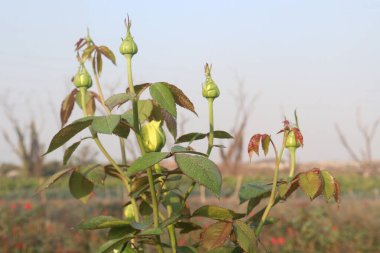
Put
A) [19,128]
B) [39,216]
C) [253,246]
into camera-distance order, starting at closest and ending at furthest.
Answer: [253,246] < [39,216] < [19,128]

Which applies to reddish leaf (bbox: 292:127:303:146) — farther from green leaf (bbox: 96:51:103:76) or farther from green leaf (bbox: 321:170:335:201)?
green leaf (bbox: 96:51:103:76)

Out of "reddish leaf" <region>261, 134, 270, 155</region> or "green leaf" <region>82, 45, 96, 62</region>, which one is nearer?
"reddish leaf" <region>261, 134, 270, 155</region>

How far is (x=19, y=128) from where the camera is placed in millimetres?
16859

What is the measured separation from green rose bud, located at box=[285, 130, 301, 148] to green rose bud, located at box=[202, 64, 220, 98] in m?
0.12

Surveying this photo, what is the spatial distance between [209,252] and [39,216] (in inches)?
237

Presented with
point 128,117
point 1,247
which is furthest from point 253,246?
point 1,247

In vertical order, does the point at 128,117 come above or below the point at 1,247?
above

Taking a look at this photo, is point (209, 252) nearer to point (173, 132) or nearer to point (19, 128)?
point (173, 132)

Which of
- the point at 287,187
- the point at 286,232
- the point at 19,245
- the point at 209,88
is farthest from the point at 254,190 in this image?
the point at 286,232

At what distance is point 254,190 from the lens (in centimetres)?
80

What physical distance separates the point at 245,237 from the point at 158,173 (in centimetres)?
13

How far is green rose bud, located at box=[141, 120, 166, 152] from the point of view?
70 cm

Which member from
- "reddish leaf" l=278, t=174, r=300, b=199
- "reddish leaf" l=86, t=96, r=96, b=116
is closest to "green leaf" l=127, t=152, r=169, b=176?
"reddish leaf" l=278, t=174, r=300, b=199

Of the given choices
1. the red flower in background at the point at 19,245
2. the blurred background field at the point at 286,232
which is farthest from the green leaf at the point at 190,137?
the red flower in background at the point at 19,245
